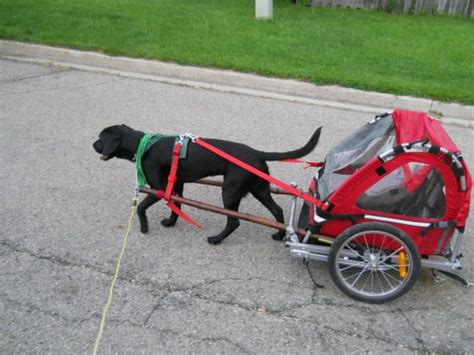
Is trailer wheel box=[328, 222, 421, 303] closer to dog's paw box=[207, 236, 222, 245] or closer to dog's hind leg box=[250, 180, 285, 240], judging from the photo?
dog's hind leg box=[250, 180, 285, 240]

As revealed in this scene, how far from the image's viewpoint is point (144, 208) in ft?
12.9

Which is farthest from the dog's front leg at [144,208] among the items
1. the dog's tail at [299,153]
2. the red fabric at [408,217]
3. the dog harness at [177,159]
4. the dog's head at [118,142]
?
the red fabric at [408,217]

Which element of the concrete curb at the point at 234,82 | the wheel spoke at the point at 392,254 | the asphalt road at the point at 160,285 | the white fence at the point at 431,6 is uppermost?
the white fence at the point at 431,6

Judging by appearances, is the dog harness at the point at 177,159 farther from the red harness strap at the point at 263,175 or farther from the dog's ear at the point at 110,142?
the dog's ear at the point at 110,142

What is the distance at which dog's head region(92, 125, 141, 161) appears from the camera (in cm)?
377

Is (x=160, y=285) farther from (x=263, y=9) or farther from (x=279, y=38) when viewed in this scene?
(x=263, y=9)

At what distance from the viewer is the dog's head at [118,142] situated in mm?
3766

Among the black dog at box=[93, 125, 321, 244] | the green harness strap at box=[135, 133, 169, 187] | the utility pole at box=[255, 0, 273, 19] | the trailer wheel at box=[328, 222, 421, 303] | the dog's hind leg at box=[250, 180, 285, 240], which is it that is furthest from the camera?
the utility pole at box=[255, 0, 273, 19]

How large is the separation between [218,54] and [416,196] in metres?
5.84

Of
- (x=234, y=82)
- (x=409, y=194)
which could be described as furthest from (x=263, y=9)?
(x=409, y=194)

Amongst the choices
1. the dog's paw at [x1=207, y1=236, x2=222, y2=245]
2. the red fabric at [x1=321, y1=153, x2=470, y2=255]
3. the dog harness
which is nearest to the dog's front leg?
the dog harness

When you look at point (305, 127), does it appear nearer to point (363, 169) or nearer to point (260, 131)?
point (260, 131)

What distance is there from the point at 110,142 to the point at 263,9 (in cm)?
772

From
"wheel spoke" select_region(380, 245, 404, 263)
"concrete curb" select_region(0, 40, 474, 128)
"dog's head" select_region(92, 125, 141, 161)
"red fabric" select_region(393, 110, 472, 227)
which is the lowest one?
"concrete curb" select_region(0, 40, 474, 128)
